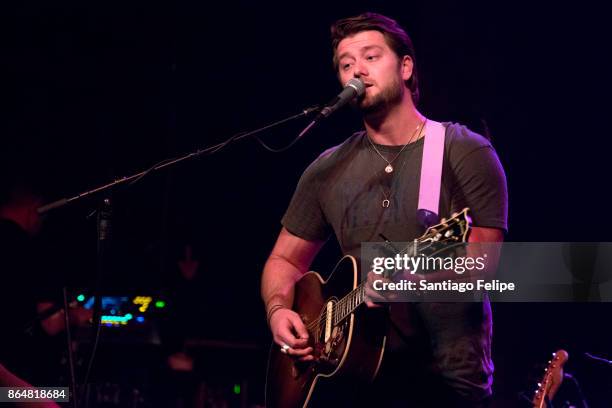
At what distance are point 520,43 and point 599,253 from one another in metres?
1.55

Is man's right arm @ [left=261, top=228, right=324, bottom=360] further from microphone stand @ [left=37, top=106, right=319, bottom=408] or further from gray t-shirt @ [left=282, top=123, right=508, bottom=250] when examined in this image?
microphone stand @ [left=37, top=106, right=319, bottom=408]

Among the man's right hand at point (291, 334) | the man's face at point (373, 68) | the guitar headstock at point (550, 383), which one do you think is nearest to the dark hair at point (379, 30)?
the man's face at point (373, 68)

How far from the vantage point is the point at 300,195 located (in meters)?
3.32

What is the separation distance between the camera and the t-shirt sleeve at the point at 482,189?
8.27 feet

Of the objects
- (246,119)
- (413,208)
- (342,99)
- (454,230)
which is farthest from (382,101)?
(246,119)

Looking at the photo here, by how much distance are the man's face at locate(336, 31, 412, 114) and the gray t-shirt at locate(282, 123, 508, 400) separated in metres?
0.23

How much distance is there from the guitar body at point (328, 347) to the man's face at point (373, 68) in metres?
0.75

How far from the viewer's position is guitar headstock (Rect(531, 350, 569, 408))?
427cm

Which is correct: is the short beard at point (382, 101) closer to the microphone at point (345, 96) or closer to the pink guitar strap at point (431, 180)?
the microphone at point (345, 96)

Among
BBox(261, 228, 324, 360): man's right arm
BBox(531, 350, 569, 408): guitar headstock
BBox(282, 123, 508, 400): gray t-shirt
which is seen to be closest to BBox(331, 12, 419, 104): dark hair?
BBox(282, 123, 508, 400): gray t-shirt

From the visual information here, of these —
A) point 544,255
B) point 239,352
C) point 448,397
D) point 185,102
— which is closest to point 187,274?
point 239,352

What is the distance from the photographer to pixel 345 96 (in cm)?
272

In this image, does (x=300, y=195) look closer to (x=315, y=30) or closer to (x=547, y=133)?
(x=547, y=133)

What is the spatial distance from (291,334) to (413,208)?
0.76 meters
